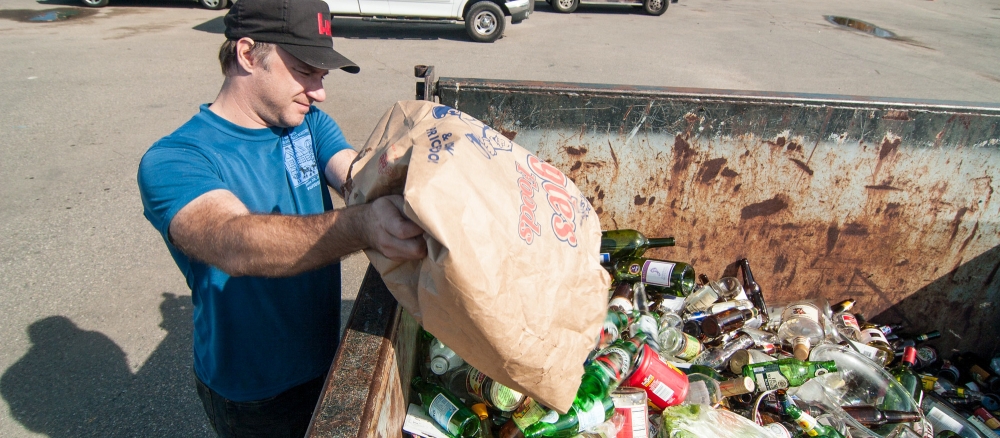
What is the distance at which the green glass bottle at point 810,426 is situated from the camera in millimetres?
1855

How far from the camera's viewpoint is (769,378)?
2080mm

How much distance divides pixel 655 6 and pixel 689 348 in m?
12.9

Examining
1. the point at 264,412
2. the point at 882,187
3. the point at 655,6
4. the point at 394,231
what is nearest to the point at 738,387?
the point at 882,187

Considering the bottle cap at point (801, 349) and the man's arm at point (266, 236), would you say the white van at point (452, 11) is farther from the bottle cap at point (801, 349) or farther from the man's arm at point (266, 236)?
the man's arm at point (266, 236)

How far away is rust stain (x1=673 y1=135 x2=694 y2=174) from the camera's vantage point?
2.45 meters

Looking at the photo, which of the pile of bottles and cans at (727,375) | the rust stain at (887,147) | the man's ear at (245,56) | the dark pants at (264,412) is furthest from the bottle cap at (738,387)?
the man's ear at (245,56)

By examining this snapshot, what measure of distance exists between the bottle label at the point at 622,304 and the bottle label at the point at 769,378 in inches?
20.7

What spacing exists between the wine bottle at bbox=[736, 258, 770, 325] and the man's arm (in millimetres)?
2068

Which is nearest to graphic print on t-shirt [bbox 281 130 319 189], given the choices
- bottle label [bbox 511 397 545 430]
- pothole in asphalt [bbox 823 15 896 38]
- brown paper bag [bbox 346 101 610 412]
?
brown paper bag [bbox 346 101 610 412]

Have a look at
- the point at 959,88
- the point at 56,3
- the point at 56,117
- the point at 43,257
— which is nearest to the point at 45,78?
the point at 56,117

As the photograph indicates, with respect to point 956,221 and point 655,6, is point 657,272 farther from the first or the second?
point 655,6

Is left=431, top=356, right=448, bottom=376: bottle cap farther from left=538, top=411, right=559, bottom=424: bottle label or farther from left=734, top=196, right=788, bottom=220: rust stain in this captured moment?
left=734, top=196, right=788, bottom=220: rust stain

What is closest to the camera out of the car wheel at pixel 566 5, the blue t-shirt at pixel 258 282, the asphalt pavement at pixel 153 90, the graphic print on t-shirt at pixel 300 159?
the blue t-shirt at pixel 258 282

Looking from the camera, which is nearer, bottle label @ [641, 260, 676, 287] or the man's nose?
the man's nose
